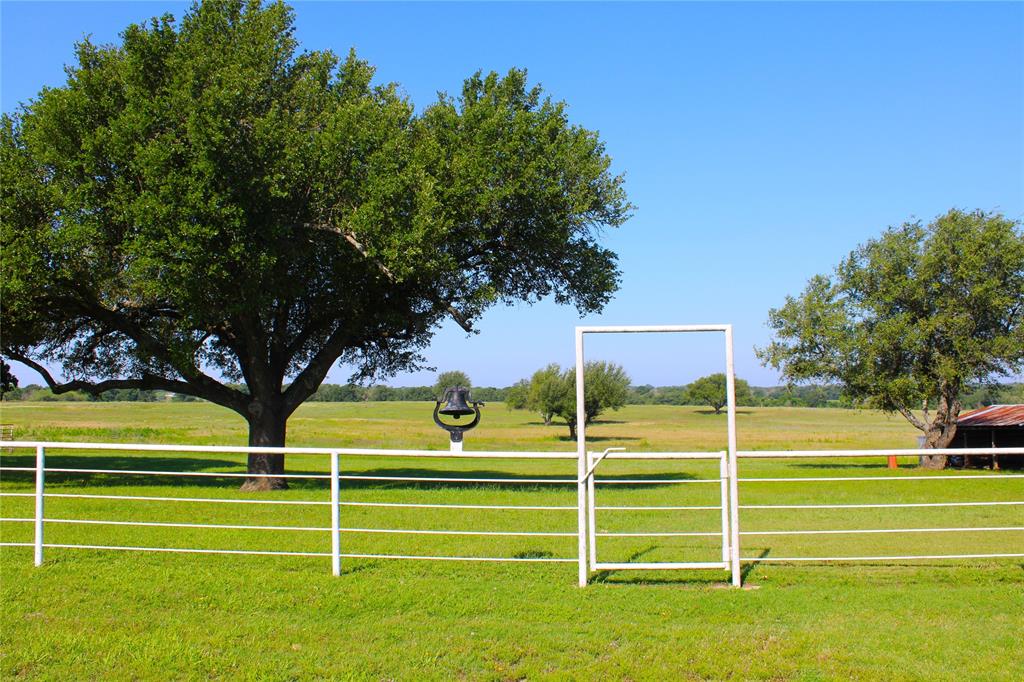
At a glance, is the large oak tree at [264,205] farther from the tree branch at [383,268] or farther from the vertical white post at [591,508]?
the vertical white post at [591,508]

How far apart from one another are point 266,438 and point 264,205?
20.1 ft

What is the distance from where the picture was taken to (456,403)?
11.0m

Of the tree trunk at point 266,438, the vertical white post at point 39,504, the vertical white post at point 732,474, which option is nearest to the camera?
the vertical white post at point 732,474

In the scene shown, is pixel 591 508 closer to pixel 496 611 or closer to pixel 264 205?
pixel 496 611

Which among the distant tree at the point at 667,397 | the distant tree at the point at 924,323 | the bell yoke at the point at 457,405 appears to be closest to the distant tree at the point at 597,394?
the distant tree at the point at 924,323

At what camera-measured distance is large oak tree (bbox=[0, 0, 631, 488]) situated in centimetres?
1596

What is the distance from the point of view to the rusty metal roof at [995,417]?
107 feet

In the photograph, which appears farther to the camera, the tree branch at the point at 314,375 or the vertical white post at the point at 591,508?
the tree branch at the point at 314,375

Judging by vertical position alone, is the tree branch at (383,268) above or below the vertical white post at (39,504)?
above

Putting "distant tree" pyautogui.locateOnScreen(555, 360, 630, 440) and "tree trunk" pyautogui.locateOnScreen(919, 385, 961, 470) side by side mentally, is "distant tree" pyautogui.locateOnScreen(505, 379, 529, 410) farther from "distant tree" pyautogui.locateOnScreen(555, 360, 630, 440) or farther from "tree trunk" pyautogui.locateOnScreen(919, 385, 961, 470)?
"tree trunk" pyautogui.locateOnScreen(919, 385, 961, 470)

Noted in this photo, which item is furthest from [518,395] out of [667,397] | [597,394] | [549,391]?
[667,397]

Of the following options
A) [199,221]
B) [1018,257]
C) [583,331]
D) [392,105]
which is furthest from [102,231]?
[1018,257]

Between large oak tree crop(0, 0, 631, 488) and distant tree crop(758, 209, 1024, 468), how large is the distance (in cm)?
1554

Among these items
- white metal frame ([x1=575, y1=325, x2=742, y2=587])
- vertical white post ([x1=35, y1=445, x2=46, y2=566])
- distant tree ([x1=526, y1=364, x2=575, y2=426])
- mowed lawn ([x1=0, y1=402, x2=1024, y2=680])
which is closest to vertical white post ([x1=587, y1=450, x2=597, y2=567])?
white metal frame ([x1=575, y1=325, x2=742, y2=587])
